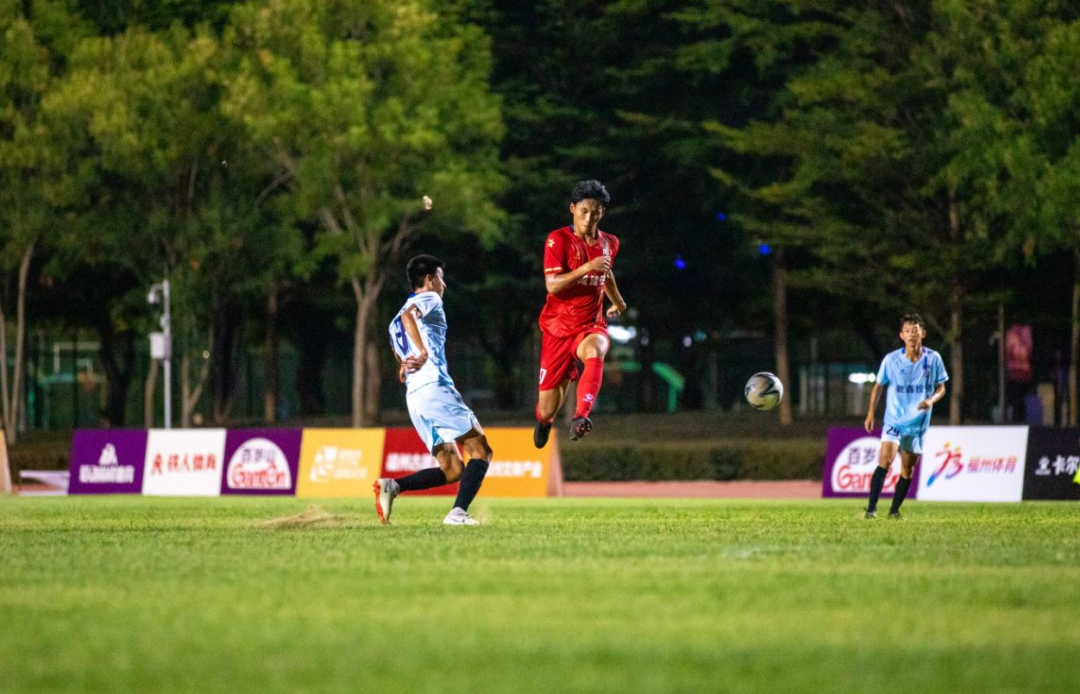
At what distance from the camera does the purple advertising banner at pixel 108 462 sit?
110ft

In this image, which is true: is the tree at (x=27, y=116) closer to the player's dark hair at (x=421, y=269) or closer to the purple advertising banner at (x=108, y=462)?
the purple advertising banner at (x=108, y=462)

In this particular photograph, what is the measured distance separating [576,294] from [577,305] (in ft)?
0.32

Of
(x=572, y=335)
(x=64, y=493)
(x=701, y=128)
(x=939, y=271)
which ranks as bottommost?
(x=64, y=493)

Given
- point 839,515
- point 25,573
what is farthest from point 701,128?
point 25,573

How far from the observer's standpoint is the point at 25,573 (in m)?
11.1

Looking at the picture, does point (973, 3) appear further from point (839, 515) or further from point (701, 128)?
point (839, 515)

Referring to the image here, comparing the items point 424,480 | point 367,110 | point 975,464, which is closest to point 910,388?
point 424,480

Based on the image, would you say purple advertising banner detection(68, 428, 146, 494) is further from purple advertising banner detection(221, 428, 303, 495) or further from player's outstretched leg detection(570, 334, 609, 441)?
player's outstretched leg detection(570, 334, 609, 441)

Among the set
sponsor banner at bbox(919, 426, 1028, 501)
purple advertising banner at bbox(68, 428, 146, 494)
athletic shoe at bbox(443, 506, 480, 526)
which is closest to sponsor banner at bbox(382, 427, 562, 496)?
purple advertising banner at bbox(68, 428, 146, 494)

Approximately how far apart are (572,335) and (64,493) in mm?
22638

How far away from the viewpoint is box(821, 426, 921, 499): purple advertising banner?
2886cm

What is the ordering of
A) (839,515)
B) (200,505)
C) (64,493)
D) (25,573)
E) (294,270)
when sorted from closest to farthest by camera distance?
(25,573) → (839,515) → (200,505) → (64,493) → (294,270)

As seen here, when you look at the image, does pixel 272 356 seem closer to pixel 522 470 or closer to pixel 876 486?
pixel 522 470

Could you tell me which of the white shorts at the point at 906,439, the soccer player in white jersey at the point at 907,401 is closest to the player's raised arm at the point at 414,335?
the soccer player in white jersey at the point at 907,401
